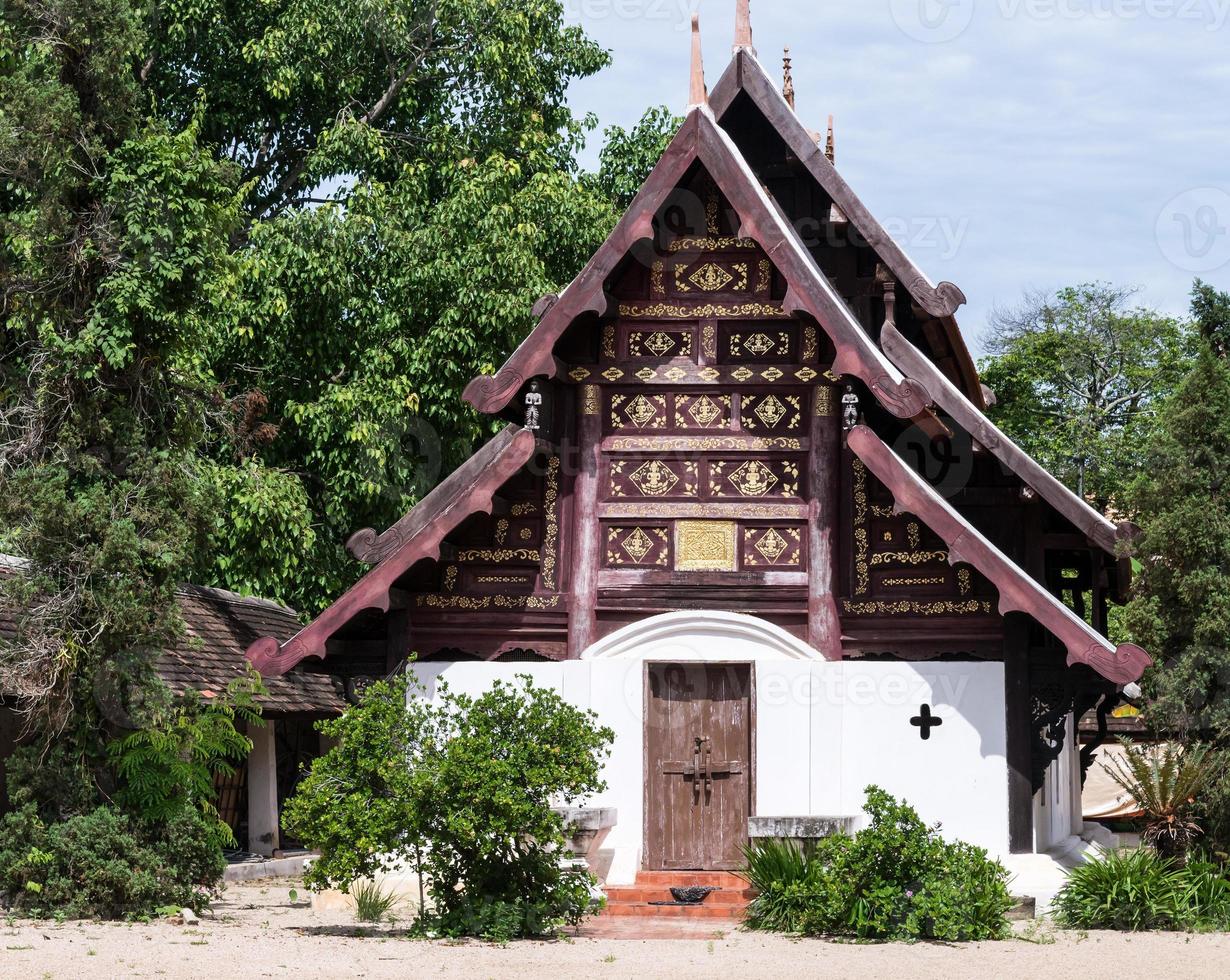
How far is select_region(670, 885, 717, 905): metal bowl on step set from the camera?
13.7 metres

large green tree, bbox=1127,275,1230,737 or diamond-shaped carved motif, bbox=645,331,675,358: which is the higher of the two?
diamond-shaped carved motif, bbox=645,331,675,358

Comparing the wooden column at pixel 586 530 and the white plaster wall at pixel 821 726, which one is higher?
the wooden column at pixel 586 530

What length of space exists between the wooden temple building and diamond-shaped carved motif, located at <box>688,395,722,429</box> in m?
0.02

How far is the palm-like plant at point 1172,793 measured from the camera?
13.4 meters

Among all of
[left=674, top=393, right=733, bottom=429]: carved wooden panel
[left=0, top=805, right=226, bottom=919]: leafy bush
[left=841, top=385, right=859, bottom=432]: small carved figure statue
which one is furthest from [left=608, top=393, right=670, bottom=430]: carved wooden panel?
[left=0, top=805, right=226, bottom=919]: leafy bush

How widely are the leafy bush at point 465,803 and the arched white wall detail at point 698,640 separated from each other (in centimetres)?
251

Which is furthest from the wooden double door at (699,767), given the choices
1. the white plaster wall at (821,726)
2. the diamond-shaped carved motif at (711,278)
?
the diamond-shaped carved motif at (711,278)

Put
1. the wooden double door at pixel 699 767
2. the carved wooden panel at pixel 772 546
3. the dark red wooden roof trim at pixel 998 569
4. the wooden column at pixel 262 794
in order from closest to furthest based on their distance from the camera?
the dark red wooden roof trim at pixel 998 569 → the wooden double door at pixel 699 767 → the carved wooden panel at pixel 772 546 → the wooden column at pixel 262 794

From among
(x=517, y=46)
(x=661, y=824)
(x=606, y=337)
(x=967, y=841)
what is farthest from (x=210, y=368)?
(x=967, y=841)

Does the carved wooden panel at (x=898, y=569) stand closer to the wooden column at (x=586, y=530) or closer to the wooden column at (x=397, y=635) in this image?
the wooden column at (x=586, y=530)

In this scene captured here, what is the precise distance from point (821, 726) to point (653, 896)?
214 centimetres

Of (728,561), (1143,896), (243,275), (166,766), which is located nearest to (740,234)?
(728,561)

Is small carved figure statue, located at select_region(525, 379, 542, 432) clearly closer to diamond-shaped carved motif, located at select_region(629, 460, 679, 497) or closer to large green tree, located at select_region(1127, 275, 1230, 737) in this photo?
diamond-shaped carved motif, located at select_region(629, 460, 679, 497)

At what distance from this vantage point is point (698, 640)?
14891 mm
